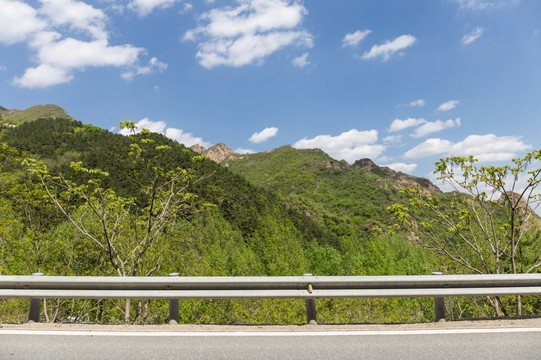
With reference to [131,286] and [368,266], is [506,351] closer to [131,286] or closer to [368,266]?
[131,286]

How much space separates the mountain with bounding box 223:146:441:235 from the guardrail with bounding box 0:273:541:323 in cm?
7934

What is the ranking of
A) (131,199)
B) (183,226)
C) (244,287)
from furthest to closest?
(183,226), (131,199), (244,287)

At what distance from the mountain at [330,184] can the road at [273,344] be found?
7962 cm

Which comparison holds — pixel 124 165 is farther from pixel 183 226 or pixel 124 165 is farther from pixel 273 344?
pixel 273 344

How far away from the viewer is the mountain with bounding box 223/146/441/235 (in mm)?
96688

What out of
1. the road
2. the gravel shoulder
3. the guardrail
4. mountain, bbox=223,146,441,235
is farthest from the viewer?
mountain, bbox=223,146,441,235

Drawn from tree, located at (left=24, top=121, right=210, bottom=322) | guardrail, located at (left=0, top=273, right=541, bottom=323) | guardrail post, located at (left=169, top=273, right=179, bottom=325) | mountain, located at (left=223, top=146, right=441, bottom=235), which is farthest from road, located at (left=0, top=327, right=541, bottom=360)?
mountain, located at (left=223, top=146, right=441, bottom=235)

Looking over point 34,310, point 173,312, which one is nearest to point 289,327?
point 173,312

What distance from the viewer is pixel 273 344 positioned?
12.0 feet

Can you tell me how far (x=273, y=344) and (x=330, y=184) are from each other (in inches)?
5325

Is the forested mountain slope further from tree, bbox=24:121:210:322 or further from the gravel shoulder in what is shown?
the gravel shoulder

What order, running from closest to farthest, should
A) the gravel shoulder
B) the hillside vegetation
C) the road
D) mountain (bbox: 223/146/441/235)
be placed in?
1. the road
2. the gravel shoulder
3. the hillside vegetation
4. mountain (bbox: 223/146/441/235)

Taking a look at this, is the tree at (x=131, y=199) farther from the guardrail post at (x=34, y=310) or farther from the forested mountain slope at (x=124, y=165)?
the forested mountain slope at (x=124, y=165)

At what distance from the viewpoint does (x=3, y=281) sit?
3.99m
